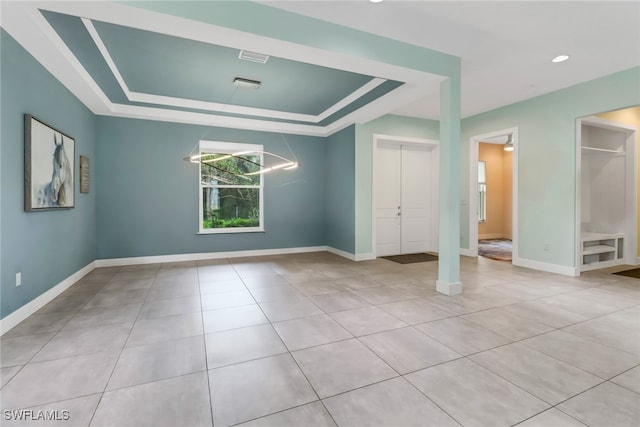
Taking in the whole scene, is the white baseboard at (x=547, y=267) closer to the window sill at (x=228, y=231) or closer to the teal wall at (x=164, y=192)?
the teal wall at (x=164, y=192)

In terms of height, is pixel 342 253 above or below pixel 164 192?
below

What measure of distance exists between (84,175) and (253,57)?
11.2ft

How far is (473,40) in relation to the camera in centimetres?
333

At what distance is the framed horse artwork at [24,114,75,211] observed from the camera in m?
3.08

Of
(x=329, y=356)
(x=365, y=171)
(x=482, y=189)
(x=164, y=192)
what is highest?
(x=365, y=171)

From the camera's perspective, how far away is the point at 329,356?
231 cm

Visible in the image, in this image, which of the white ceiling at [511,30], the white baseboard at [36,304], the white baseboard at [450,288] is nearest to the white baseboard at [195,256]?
the white baseboard at [36,304]

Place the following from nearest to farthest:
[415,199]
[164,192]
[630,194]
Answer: [630,194]
[164,192]
[415,199]

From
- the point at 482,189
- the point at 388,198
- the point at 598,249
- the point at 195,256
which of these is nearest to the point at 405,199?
the point at 388,198

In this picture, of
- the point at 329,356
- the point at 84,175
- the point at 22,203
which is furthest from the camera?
the point at 84,175

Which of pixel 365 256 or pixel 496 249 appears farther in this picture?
pixel 496 249

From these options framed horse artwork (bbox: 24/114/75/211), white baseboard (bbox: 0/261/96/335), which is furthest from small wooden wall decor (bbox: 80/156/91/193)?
white baseboard (bbox: 0/261/96/335)

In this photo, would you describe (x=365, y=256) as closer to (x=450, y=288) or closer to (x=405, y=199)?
(x=405, y=199)

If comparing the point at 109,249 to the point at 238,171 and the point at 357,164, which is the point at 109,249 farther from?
the point at 357,164
